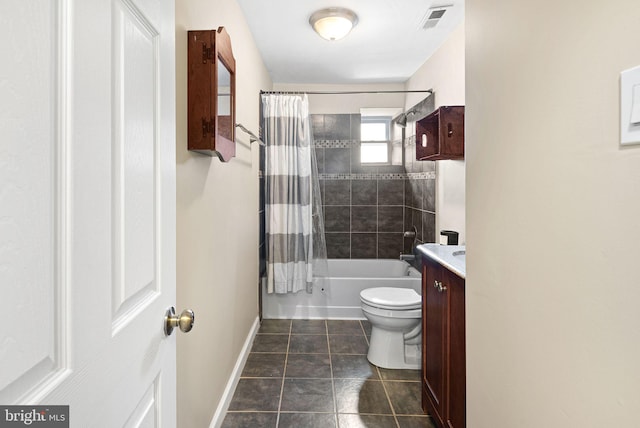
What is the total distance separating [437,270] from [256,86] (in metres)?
2.20

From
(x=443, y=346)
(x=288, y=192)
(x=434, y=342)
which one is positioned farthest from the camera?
(x=288, y=192)

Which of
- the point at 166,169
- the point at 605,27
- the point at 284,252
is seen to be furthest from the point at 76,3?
the point at 284,252

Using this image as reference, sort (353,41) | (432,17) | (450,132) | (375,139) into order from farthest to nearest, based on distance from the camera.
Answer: (375,139) → (353,41) → (432,17) → (450,132)

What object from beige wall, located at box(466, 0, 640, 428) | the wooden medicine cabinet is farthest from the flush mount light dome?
beige wall, located at box(466, 0, 640, 428)

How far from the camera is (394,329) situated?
8.07 feet

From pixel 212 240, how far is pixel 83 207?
1.26m

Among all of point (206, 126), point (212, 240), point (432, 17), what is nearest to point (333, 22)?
point (432, 17)

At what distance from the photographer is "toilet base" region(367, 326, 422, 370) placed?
2459 millimetres

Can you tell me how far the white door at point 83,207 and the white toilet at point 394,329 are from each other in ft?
5.94

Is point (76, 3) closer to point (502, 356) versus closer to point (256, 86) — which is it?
point (502, 356)

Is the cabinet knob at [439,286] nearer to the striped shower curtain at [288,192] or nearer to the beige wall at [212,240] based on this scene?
the beige wall at [212,240]

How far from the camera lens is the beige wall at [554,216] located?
0.66m

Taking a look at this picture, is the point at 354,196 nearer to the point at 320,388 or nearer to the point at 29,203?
the point at 320,388

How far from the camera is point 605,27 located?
2.22 ft
